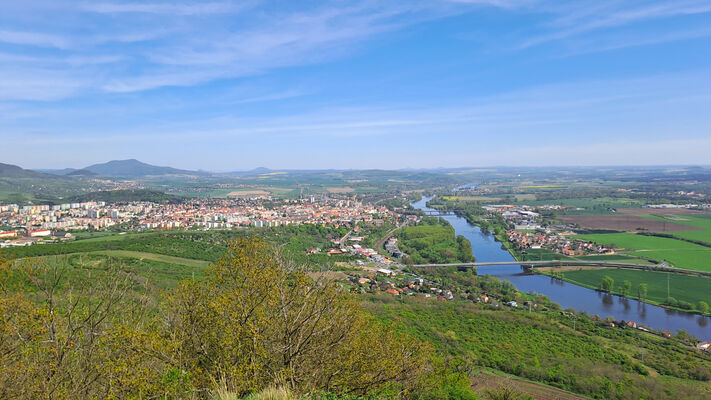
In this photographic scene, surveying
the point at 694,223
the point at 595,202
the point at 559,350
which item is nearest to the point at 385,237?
the point at 559,350

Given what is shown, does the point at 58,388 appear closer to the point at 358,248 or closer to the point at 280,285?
the point at 280,285

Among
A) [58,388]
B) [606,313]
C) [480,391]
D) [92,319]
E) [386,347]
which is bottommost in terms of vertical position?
[606,313]

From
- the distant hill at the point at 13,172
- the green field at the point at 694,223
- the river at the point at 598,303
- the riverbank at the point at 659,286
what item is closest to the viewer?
the river at the point at 598,303

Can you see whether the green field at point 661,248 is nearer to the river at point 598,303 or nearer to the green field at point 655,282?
the green field at point 655,282

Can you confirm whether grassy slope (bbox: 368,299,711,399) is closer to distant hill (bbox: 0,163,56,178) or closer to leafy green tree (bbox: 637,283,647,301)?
leafy green tree (bbox: 637,283,647,301)

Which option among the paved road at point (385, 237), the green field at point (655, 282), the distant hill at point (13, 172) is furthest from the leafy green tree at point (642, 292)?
the distant hill at point (13, 172)

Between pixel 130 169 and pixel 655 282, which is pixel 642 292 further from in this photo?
pixel 130 169

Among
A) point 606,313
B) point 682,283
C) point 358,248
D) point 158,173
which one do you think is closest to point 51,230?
point 358,248
